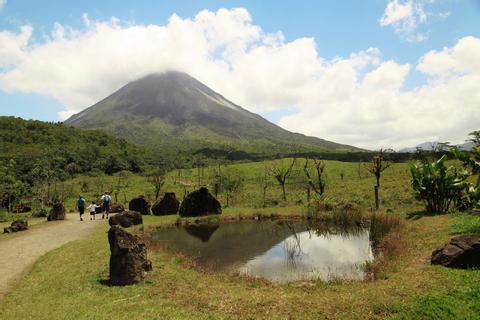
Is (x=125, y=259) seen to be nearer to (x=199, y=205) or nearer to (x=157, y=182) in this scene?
(x=199, y=205)

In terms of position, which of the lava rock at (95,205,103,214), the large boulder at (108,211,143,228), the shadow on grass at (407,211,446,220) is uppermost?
the shadow on grass at (407,211,446,220)

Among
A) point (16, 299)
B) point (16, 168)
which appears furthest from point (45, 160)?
point (16, 299)

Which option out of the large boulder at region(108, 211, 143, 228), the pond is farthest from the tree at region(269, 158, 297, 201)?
the large boulder at region(108, 211, 143, 228)

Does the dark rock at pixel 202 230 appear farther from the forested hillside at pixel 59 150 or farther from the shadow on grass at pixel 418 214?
the forested hillside at pixel 59 150

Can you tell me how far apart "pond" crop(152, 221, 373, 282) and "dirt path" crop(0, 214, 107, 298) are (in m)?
5.39

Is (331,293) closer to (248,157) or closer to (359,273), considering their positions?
(359,273)

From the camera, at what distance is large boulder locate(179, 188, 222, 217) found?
104ft

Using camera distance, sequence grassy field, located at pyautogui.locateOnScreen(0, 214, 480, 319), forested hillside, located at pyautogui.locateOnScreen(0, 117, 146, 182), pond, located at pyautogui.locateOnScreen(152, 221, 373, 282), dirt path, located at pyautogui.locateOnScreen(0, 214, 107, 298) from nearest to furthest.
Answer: grassy field, located at pyautogui.locateOnScreen(0, 214, 480, 319) → dirt path, located at pyautogui.locateOnScreen(0, 214, 107, 298) → pond, located at pyautogui.locateOnScreen(152, 221, 373, 282) → forested hillside, located at pyautogui.locateOnScreen(0, 117, 146, 182)

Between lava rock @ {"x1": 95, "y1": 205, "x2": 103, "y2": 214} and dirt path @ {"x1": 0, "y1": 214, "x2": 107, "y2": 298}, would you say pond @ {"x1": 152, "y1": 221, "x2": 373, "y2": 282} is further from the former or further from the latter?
lava rock @ {"x1": 95, "y1": 205, "x2": 103, "y2": 214}

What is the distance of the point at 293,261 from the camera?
55.2 ft

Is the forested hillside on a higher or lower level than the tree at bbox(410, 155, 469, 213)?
higher

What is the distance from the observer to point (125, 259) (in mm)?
12336

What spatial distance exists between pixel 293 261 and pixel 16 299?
1148 cm

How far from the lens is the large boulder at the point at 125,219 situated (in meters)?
25.1
